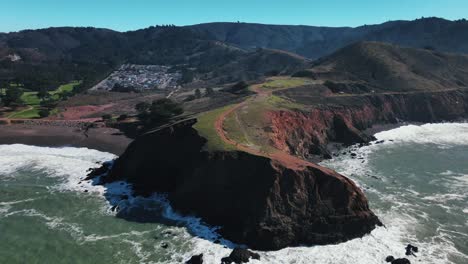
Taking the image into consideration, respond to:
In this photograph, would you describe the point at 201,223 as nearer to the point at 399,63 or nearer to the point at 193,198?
the point at 193,198

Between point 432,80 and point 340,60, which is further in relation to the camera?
point 340,60

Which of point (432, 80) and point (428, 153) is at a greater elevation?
point (432, 80)

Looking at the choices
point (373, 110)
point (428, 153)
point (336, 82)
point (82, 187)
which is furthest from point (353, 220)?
point (336, 82)

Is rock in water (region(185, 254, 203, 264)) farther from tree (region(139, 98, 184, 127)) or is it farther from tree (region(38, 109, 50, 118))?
tree (region(38, 109, 50, 118))

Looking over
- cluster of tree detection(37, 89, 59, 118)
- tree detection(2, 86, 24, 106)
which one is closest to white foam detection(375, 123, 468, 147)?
cluster of tree detection(37, 89, 59, 118)

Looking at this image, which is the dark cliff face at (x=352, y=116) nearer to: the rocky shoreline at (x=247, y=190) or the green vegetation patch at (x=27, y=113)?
the rocky shoreline at (x=247, y=190)

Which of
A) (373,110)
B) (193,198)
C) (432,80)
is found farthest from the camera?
(432,80)
